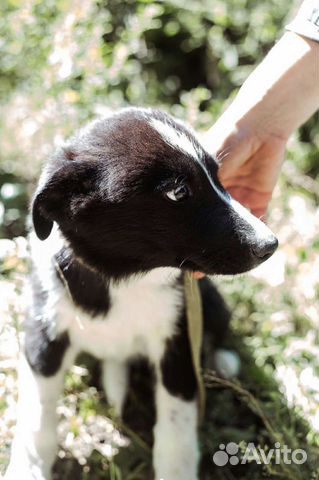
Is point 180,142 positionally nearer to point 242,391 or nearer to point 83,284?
point 83,284

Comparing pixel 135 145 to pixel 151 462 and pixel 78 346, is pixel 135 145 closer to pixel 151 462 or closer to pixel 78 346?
pixel 78 346

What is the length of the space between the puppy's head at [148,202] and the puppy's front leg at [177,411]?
51 centimetres

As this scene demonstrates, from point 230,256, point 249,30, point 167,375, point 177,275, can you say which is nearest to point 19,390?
point 167,375

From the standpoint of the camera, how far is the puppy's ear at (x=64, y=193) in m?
2.37

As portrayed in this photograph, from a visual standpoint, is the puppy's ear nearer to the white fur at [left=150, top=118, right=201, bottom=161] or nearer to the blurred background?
the white fur at [left=150, top=118, right=201, bottom=161]

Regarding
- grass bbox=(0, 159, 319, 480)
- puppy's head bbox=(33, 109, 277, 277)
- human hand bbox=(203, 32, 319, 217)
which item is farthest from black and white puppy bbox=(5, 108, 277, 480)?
human hand bbox=(203, 32, 319, 217)

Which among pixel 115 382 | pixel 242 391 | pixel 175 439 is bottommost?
pixel 115 382

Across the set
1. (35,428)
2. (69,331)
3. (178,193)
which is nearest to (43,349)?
(69,331)

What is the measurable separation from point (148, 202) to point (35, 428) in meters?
1.08

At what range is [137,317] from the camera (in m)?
2.76

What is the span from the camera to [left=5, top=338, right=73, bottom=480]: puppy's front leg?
2.78m

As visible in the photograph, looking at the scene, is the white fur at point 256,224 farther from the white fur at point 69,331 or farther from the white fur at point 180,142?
the white fur at point 69,331

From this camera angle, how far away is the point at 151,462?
3.00m

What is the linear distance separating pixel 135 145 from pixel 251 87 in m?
0.94
